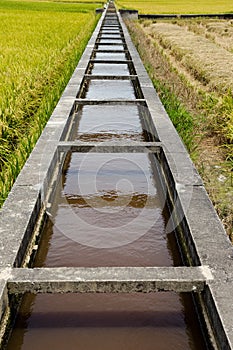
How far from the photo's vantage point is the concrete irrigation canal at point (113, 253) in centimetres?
209

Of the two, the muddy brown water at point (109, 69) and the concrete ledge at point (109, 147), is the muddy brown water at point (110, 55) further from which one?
the concrete ledge at point (109, 147)

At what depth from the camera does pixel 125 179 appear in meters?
3.85

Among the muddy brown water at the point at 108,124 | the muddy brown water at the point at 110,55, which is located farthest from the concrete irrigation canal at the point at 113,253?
the muddy brown water at the point at 110,55

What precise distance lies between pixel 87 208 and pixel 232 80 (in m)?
5.38

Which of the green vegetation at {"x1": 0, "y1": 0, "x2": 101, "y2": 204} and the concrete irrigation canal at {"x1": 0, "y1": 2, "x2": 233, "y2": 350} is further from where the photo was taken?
the green vegetation at {"x1": 0, "y1": 0, "x2": 101, "y2": 204}

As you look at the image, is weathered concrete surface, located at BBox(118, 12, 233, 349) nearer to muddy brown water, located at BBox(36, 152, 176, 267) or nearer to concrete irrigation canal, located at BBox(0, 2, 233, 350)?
concrete irrigation canal, located at BBox(0, 2, 233, 350)

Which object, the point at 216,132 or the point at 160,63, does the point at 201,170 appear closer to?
the point at 216,132

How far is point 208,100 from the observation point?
6.18m

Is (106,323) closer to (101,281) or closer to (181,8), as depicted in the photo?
(101,281)

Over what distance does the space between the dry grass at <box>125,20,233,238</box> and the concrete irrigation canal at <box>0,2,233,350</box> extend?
33 centimetres

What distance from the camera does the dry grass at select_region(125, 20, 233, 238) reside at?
3734mm

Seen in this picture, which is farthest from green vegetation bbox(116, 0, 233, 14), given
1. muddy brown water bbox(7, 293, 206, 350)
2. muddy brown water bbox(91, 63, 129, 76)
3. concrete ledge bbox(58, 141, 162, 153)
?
muddy brown water bbox(7, 293, 206, 350)

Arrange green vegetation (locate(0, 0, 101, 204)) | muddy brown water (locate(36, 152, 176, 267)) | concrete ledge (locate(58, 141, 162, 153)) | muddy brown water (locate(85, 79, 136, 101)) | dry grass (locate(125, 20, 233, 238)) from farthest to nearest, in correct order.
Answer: muddy brown water (locate(85, 79, 136, 101)) < green vegetation (locate(0, 0, 101, 204)) < concrete ledge (locate(58, 141, 162, 153)) < dry grass (locate(125, 20, 233, 238)) < muddy brown water (locate(36, 152, 176, 267))

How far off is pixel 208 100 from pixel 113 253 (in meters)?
3.90
